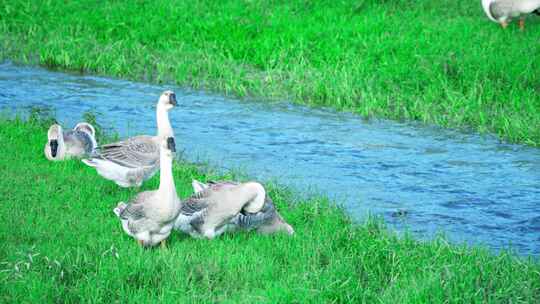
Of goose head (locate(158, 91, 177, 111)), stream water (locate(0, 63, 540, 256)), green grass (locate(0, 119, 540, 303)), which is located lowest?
stream water (locate(0, 63, 540, 256))

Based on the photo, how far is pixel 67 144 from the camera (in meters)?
11.0

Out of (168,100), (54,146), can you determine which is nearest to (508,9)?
(168,100)

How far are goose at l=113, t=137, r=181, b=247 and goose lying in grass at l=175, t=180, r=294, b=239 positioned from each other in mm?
325

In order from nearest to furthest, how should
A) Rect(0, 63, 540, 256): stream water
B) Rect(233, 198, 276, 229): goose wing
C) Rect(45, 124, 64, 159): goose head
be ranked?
Rect(233, 198, 276, 229): goose wing, Rect(0, 63, 540, 256): stream water, Rect(45, 124, 64, 159): goose head

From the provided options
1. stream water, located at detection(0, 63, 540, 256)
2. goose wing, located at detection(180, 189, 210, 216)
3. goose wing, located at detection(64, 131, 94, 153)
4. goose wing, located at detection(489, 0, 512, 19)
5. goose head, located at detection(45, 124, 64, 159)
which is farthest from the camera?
goose wing, located at detection(489, 0, 512, 19)

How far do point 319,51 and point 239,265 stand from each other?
1005 cm

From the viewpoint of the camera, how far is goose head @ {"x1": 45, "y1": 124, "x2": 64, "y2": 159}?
10680 mm

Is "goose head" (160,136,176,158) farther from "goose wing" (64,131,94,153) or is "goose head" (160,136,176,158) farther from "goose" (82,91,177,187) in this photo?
"goose wing" (64,131,94,153)

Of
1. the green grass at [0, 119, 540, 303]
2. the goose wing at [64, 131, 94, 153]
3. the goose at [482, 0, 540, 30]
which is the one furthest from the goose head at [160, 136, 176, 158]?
the goose at [482, 0, 540, 30]

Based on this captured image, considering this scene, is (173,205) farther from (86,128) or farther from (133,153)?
(86,128)

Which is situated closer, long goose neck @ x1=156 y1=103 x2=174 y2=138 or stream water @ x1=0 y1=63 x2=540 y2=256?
stream water @ x1=0 y1=63 x2=540 y2=256

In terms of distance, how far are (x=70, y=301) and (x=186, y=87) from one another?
32.7ft

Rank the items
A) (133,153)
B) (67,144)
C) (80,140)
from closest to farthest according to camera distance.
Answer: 1. (133,153)
2. (67,144)
3. (80,140)

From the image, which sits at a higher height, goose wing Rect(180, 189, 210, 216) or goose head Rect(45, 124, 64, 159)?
goose wing Rect(180, 189, 210, 216)
